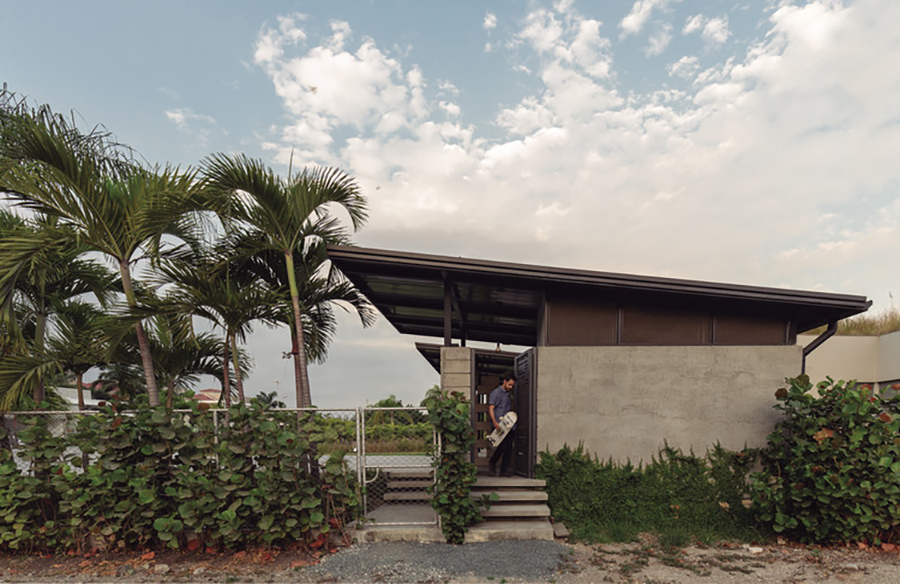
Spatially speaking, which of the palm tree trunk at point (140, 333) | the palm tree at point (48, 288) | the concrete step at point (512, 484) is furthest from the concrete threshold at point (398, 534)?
the palm tree at point (48, 288)

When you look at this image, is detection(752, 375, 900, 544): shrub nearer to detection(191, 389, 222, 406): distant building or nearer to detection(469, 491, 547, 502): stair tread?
detection(469, 491, 547, 502): stair tread

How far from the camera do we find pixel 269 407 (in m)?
6.58

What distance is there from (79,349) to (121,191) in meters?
4.48

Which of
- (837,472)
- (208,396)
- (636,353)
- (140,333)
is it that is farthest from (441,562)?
(208,396)

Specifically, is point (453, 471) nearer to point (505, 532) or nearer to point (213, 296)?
point (505, 532)

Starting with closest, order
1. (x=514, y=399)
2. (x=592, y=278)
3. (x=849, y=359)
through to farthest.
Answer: (x=592, y=278)
(x=514, y=399)
(x=849, y=359)

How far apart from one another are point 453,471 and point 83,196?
20.3 feet

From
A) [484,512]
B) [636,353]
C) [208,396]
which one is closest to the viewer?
[484,512]

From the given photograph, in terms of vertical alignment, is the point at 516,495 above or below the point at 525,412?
below

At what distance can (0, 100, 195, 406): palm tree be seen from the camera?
699 cm

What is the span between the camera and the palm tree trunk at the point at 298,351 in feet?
26.5

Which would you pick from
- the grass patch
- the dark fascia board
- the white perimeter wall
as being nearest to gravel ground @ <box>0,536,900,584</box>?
the grass patch

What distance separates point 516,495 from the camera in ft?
24.0

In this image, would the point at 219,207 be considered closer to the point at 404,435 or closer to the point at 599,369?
the point at 599,369
